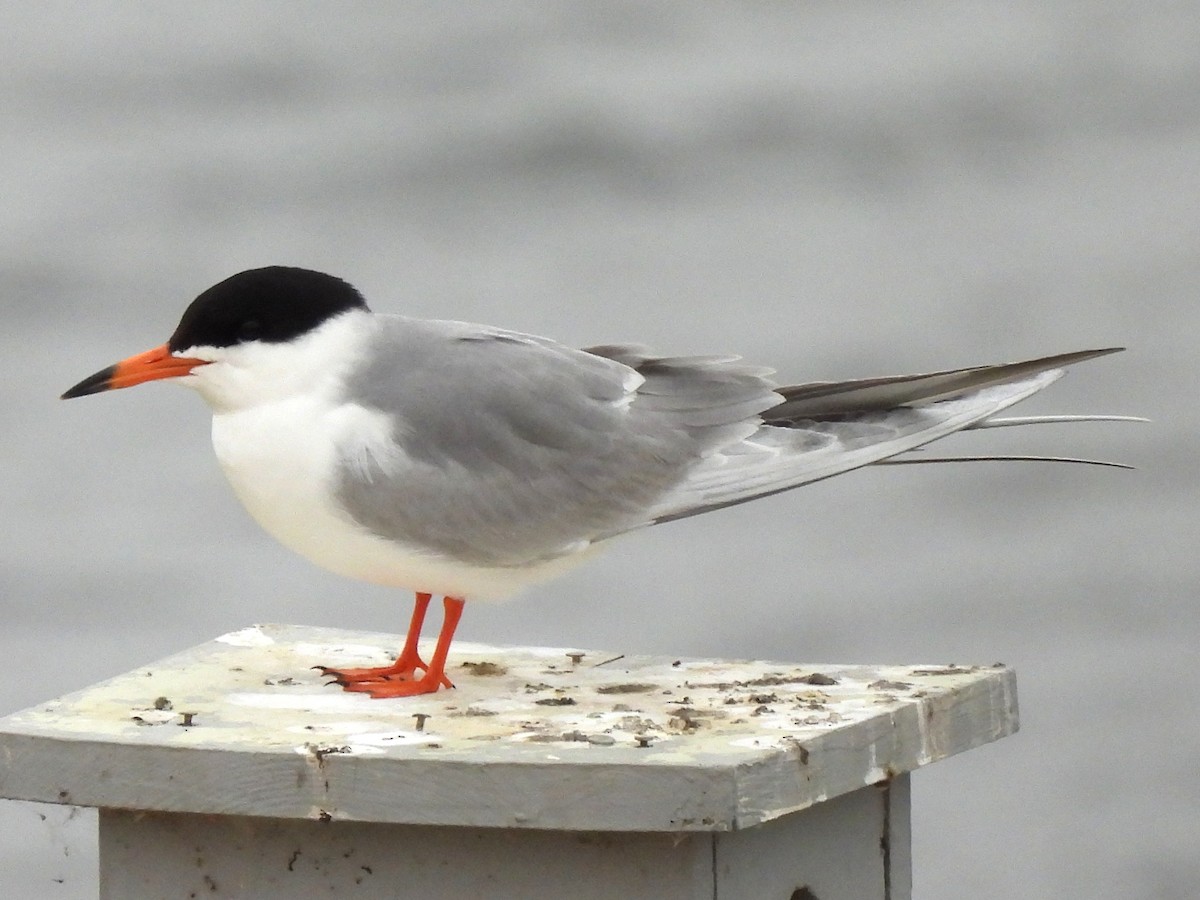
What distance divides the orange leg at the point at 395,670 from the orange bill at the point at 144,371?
647mm

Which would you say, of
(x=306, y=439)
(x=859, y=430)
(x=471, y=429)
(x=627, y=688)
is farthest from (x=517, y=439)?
(x=859, y=430)

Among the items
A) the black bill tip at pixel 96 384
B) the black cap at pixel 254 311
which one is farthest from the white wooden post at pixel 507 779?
the black cap at pixel 254 311

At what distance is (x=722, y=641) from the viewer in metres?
8.93

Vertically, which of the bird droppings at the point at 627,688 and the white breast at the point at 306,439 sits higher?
the white breast at the point at 306,439

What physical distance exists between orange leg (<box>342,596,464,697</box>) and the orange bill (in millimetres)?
669

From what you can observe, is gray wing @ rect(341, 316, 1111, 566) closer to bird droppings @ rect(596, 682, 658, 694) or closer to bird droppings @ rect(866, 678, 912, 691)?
bird droppings @ rect(596, 682, 658, 694)

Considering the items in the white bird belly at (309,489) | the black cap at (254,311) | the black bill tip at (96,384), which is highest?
the black cap at (254,311)

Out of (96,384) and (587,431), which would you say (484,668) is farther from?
(96,384)

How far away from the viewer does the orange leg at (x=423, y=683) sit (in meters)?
4.32

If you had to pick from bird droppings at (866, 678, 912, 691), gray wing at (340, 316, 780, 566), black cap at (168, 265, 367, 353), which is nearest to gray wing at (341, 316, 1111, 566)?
gray wing at (340, 316, 780, 566)

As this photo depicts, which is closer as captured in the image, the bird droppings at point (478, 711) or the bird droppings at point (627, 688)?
the bird droppings at point (478, 711)

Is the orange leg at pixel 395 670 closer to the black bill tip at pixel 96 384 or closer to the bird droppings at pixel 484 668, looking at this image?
the bird droppings at pixel 484 668

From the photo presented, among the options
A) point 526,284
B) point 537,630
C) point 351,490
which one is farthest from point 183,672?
point 526,284

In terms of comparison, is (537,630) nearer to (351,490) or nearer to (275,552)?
(275,552)
